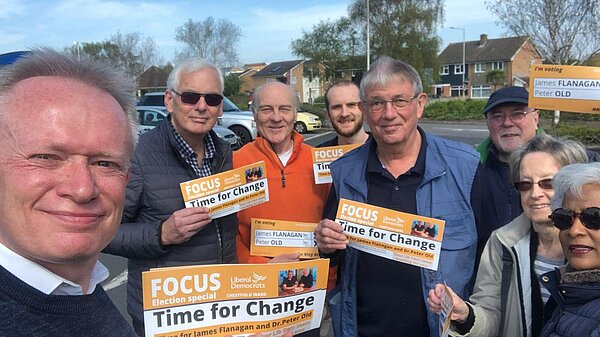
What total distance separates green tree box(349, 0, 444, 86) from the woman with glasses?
40981mm

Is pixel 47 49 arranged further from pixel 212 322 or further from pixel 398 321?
pixel 398 321

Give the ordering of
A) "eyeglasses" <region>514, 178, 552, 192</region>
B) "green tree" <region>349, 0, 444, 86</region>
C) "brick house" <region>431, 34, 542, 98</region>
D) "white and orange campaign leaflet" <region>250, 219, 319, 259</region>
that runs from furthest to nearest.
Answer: "brick house" <region>431, 34, 542, 98</region> → "green tree" <region>349, 0, 444, 86</region> → "white and orange campaign leaflet" <region>250, 219, 319, 259</region> → "eyeglasses" <region>514, 178, 552, 192</region>

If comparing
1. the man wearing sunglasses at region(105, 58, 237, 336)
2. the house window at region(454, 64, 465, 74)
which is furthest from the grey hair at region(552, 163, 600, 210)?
the house window at region(454, 64, 465, 74)

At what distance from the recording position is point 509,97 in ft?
12.1

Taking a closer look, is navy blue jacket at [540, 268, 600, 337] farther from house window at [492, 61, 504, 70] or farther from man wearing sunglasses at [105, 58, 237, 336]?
house window at [492, 61, 504, 70]

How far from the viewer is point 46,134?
1203mm

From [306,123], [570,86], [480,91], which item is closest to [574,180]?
[570,86]

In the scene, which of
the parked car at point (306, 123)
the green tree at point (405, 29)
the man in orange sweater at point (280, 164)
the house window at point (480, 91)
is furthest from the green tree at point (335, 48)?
the man in orange sweater at point (280, 164)

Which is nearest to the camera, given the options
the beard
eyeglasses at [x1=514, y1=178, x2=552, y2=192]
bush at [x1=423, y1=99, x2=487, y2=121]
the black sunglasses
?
eyeglasses at [x1=514, y1=178, x2=552, y2=192]

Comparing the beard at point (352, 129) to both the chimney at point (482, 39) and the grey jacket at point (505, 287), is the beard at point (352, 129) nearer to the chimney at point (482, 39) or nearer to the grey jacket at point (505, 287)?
the grey jacket at point (505, 287)

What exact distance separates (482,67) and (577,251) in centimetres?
7482

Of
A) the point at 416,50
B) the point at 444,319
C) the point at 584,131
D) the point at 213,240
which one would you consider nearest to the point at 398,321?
the point at 444,319

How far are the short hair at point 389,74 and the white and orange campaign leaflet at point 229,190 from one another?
0.87 m

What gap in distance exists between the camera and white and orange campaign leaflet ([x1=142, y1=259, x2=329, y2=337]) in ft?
6.20
